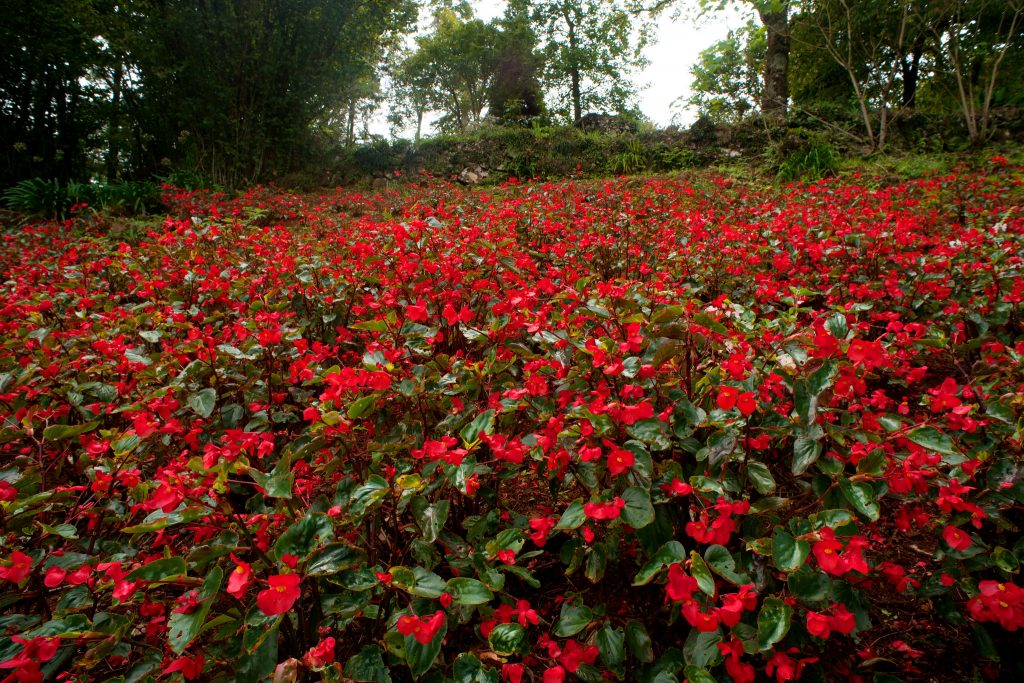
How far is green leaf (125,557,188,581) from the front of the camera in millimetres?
910

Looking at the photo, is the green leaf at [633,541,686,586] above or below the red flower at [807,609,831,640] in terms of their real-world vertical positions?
above

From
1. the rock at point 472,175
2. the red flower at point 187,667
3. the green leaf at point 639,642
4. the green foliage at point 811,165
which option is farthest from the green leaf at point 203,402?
the rock at point 472,175

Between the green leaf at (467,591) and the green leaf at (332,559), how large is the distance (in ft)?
0.67

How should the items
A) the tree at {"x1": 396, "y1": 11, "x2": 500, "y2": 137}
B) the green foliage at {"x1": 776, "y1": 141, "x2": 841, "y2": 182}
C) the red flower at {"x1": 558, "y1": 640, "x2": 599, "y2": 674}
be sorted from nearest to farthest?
1. the red flower at {"x1": 558, "y1": 640, "x2": 599, "y2": 674}
2. the green foliage at {"x1": 776, "y1": 141, "x2": 841, "y2": 182}
3. the tree at {"x1": 396, "y1": 11, "x2": 500, "y2": 137}

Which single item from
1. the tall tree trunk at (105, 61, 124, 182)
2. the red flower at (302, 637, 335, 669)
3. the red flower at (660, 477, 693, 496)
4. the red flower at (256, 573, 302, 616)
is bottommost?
the red flower at (302, 637, 335, 669)

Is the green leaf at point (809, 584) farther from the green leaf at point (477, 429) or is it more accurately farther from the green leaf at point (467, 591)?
the green leaf at point (477, 429)

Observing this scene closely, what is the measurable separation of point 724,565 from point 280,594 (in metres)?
0.83

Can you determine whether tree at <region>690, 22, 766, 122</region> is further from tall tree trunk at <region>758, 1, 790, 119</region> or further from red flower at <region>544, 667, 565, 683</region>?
red flower at <region>544, 667, 565, 683</region>

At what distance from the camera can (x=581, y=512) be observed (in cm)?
113

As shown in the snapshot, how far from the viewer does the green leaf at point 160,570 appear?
35.8 inches

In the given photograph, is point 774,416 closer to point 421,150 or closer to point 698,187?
point 698,187

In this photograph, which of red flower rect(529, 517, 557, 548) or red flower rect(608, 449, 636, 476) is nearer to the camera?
red flower rect(608, 449, 636, 476)

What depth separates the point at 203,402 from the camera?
170 cm

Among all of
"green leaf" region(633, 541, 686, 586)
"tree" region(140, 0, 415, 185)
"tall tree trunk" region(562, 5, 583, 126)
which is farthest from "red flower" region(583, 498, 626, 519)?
"tall tree trunk" region(562, 5, 583, 126)
